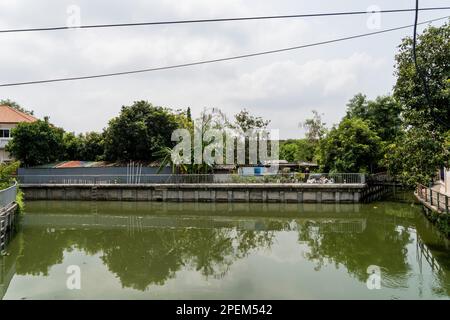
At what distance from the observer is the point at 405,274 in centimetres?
954

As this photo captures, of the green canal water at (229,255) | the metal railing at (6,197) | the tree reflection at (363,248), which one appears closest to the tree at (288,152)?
the green canal water at (229,255)

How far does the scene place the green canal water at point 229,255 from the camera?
8594 mm

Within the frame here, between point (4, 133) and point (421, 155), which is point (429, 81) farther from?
point (4, 133)

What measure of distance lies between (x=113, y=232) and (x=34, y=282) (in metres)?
7.00

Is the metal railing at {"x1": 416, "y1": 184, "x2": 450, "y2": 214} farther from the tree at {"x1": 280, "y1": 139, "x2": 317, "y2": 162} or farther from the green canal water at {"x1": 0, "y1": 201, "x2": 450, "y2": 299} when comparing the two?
the tree at {"x1": 280, "y1": 139, "x2": 317, "y2": 162}

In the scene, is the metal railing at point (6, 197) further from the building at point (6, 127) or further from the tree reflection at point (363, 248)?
the building at point (6, 127)

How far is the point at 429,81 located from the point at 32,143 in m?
28.4

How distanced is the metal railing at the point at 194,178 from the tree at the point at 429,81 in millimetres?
11208

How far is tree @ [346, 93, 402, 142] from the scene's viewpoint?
29.0 metres

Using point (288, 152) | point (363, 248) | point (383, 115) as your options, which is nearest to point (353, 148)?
point (383, 115)

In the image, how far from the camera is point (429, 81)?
1163 centimetres
